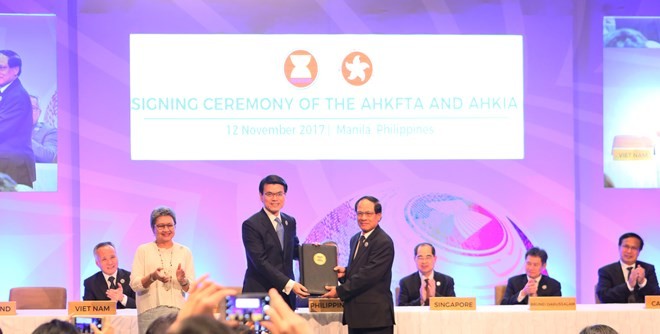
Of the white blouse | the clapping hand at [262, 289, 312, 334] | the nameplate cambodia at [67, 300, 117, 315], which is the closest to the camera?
the clapping hand at [262, 289, 312, 334]

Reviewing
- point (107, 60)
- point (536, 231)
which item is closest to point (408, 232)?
point (536, 231)

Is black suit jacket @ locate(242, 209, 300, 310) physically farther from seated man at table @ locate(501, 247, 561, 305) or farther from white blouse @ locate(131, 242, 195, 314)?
seated man at table @ locate(501, 247, 561, 305)

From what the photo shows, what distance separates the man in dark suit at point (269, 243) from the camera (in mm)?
5020

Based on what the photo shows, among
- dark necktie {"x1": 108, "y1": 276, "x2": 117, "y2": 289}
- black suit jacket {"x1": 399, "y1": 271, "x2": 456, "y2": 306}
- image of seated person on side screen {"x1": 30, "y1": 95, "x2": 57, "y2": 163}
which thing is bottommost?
black suit jacket {"x1": 399, "y1": 271, "x2": 456, "y2": 306}

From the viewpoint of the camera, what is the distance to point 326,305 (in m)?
5.09

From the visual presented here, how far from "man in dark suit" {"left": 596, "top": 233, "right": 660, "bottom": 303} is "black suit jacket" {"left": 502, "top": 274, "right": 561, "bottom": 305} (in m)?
0.39

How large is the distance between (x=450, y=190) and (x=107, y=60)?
3083mm

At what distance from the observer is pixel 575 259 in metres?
7.40

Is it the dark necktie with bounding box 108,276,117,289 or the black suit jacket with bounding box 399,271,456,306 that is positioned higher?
the dark necktie with bounding box 108,276,117,289

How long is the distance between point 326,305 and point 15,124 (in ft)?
11.6

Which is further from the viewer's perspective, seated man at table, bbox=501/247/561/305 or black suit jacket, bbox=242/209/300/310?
seated man at table, bbox=501/247/561/305

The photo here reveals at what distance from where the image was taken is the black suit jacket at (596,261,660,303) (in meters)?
6.07

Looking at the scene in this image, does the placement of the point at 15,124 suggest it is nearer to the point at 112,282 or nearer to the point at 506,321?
the point at 112,282

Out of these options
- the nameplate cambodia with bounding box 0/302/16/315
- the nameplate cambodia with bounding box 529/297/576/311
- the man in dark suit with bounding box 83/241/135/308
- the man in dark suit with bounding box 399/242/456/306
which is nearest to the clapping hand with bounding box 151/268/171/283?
the nameplate cambodia with bounding box 0/302/16/315
